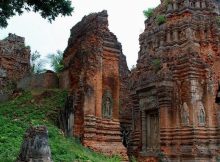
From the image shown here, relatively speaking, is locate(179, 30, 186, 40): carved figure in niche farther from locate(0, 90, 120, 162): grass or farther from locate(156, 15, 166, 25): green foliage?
locate(0, 90, 120, 162): grass

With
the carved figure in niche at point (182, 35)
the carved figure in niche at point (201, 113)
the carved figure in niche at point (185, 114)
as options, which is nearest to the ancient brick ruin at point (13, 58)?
the carved figure in niche at point (182, 35)

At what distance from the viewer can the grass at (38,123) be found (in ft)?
32.1

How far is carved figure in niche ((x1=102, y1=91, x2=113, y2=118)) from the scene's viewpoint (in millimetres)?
13184

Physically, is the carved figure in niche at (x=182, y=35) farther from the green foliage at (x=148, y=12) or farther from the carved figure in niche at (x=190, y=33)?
the green foliage at (x=148, y=12)

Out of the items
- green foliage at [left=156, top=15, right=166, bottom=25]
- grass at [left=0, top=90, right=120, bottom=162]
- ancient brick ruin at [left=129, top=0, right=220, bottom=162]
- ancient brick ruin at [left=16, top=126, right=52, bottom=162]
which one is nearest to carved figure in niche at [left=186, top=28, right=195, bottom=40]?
ancient brick ruin at [left=129, top=0, right=220, bottom=162]

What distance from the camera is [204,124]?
16328 millimetres

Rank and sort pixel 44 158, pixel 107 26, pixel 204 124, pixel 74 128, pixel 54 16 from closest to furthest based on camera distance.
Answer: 1. pixel 44 158
2. pixel 54 16
3. pixel 74 128
4. pixel 107 26
5. pixel 204 124

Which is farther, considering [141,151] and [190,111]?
[141,151]

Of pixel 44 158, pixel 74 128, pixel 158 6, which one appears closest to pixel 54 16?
pixel 44 158

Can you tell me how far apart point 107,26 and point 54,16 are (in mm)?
4783

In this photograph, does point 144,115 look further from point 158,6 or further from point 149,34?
point 158,6

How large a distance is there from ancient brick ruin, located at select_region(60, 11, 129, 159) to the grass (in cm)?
54

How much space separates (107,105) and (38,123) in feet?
8.75

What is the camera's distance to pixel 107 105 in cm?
1332
